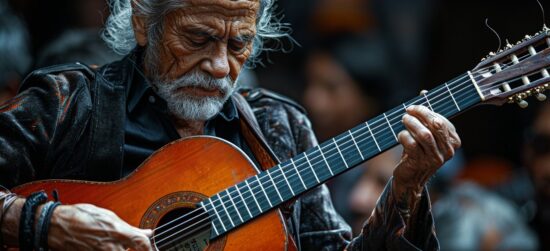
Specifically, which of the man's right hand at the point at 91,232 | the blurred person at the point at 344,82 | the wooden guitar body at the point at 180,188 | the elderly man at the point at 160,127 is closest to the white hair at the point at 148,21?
the elderly man at the point at 160,127

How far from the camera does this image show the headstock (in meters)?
3.71

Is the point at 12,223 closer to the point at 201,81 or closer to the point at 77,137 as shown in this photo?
the point at 77,137

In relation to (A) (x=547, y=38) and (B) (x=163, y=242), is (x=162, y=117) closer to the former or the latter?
(B) (x=163, y=242)

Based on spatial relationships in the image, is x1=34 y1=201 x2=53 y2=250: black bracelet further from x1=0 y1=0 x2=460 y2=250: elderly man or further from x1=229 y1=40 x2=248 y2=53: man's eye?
x1=229 y1=40 x2=248 y2=53: man's eye

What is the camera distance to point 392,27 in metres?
8.66

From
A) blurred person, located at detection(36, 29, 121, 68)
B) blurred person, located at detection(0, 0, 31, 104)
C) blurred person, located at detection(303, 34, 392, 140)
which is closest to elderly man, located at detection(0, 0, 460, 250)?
blurred person, located at detection(36, 29, 121, 68)

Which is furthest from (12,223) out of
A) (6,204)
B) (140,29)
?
(140,29)

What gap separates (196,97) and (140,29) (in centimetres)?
37

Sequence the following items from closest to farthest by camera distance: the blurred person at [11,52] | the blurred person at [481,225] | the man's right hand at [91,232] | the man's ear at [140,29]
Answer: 1. the man's right hand at [91,232]
2. the man's ear at [140,29]
3. the blurred person at [11,52]
4. the blurred person at [481,225]

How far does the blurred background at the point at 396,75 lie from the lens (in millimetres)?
6527

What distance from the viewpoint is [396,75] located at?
845cm

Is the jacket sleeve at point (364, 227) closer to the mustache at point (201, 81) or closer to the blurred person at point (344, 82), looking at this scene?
the mustache at point (201, 81)

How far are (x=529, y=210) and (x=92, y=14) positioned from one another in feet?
10.8

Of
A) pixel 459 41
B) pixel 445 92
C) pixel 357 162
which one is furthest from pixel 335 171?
pixel 459 41
